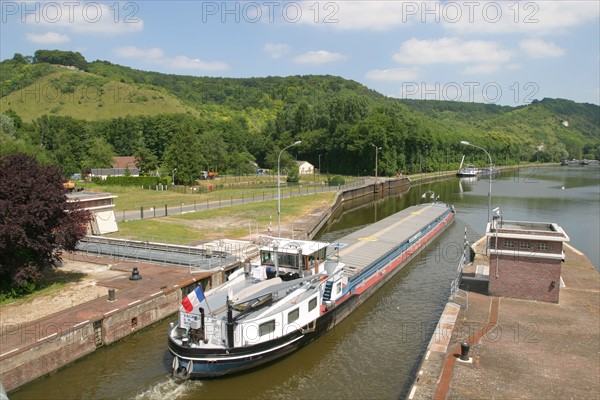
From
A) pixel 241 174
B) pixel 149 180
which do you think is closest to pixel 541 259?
pixel 149 180

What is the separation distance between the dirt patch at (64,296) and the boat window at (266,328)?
1102cm

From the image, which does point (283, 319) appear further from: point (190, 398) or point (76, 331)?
point (76, 331)

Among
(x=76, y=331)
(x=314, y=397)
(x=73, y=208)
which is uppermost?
(x=73, y=208)

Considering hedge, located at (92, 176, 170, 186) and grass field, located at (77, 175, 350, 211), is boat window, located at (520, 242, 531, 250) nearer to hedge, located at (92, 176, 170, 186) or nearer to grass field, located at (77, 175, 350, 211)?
grass field, located at (77, 175, 350, 211)

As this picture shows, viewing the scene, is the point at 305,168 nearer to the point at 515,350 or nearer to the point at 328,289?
the point at 328,289

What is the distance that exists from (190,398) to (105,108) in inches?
6803

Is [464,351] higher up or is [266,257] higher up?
[266,257]

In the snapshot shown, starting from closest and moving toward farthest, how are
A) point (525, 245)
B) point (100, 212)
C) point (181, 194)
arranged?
point (525, 245), point (100, 212), point (181, 194)

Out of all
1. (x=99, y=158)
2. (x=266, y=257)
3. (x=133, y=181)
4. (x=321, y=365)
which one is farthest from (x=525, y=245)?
(x=99, y=158)

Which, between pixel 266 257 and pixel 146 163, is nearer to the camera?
pixel 266 257

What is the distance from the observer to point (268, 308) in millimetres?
21750

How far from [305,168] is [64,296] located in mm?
112681

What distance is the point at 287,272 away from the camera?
2548 centimetres

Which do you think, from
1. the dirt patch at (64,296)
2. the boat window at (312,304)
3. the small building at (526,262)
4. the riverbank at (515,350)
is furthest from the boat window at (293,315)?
the dirt patch at (64,296)
